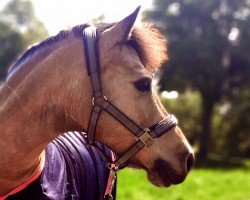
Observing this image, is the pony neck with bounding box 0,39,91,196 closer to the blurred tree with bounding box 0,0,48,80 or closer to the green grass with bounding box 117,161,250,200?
the green grass with bounding box 117,161,250,200

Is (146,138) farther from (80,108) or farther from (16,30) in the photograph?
(16,30)

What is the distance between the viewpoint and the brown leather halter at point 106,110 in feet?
7.97

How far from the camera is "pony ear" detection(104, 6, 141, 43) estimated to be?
2389mm

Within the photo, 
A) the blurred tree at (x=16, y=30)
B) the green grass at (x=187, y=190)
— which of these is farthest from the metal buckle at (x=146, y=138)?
the blurred tree at (x=16, y=30)

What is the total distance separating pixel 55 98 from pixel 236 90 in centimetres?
2449

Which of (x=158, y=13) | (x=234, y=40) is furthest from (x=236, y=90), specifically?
(x=158, y=13)

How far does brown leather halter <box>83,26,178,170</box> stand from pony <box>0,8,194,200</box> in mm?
17

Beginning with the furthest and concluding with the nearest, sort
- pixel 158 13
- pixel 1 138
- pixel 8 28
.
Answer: pixel 8 28 < pixel 158 13 < pixel 1 138

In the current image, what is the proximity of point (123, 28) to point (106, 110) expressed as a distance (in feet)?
1.46

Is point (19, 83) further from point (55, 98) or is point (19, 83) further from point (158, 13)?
point (158, 13)

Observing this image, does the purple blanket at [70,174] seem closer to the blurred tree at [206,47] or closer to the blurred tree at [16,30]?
the blurred tree at [206,47]

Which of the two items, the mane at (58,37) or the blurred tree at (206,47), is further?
the blurred tree at (206,47)

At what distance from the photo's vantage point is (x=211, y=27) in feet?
78.5

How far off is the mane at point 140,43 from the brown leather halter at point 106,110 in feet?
0.31
